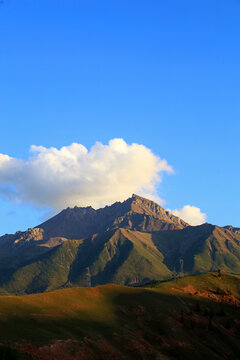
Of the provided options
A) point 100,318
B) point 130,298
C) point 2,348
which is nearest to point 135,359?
point 100,318

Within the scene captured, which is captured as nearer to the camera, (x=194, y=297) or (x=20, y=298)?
(x=20, y=298)

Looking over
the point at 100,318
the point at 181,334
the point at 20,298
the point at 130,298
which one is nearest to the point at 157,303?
the point at 130,298

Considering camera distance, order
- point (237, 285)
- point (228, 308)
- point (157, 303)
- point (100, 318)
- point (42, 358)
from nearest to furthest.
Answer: point (42, 358) < point (100, 318) < point (157, 303) < point (228, 308) < point (237, 285)

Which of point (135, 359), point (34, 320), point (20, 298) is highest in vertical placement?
point (20, 298)

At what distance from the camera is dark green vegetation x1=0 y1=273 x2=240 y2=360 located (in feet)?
254

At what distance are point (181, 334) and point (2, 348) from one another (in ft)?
195

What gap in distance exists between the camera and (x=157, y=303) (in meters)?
130

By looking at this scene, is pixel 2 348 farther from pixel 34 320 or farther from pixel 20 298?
pixel 20 298

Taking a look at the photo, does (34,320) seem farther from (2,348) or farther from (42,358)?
(2,348)

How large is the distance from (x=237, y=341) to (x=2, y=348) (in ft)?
262

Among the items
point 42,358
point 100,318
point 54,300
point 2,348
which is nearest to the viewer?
point 2,348

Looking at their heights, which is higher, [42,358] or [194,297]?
[194,297]

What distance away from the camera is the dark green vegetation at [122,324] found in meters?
77.6

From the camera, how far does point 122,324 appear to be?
104m
